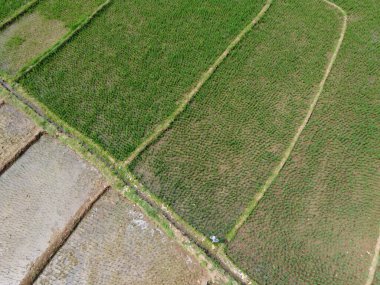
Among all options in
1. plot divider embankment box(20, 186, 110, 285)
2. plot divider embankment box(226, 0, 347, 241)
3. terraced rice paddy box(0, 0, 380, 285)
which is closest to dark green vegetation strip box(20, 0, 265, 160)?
terraced rice paddy box(0, 0, 380, 285)

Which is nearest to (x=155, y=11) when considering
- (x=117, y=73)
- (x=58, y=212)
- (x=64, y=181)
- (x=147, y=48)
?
(x=147, y=48)

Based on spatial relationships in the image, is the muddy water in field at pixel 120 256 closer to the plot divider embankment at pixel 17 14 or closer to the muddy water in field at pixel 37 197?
the muddy water in field at pixel 37 197

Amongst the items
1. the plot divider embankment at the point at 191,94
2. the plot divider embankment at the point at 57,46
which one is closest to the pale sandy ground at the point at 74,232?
the plot divider embankment at the point at 191,94

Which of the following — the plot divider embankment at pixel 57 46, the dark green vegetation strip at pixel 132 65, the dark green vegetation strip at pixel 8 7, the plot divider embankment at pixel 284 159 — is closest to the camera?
the plot divider embankment at pixel 284 159

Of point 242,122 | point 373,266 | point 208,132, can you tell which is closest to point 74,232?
point 208,132

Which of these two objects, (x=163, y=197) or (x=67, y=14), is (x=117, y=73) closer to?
(x=67, y=14)

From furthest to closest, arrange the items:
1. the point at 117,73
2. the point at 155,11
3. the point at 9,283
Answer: the point at 155,11
the point at 117,73
the point at 9,283
